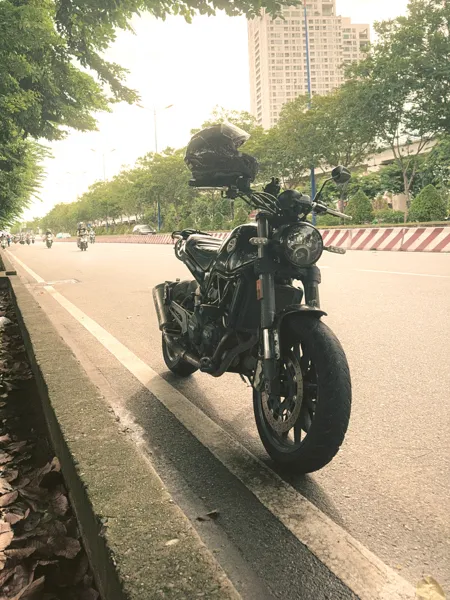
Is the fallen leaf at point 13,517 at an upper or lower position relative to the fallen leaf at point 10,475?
lower

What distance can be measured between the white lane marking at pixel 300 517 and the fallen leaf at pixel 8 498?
85cm

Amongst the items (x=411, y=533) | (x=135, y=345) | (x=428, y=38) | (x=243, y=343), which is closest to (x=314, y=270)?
(x=243, y=343)

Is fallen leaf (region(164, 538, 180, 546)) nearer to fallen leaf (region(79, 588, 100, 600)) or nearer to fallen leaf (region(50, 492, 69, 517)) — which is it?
fallen leaf (region(79, 588, 100, 600))

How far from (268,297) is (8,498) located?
4.31ft

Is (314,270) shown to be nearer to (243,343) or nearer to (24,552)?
(243,343)

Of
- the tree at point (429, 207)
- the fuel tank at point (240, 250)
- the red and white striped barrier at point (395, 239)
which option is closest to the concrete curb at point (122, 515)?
the fuel tank at point (240, 250)

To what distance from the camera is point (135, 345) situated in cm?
477

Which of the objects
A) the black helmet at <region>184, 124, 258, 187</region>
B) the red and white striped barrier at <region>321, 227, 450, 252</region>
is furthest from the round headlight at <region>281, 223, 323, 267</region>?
the red and white striped barrier at <region>321, 227, 450, 252</region>

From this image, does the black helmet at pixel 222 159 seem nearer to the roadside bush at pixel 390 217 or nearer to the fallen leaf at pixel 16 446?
the fallen leaf at pixel 16 446

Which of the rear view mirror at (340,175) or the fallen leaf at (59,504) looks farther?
the rear view mirror at (340,175)

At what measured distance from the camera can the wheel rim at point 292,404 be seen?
220 cm

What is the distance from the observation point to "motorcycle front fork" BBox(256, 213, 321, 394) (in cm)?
231

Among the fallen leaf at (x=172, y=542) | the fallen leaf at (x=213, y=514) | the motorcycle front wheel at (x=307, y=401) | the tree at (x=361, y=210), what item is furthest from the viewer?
the tree at (x=361, y=210)

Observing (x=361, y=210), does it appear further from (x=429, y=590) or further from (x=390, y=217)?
(x=429, y=590)
